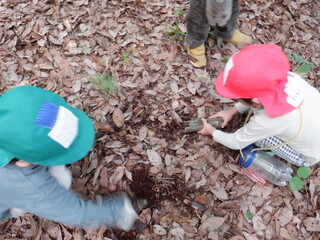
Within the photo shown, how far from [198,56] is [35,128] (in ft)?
7.49

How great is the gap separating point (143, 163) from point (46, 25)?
2166mm

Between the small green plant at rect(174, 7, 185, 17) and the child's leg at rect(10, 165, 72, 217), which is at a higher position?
the small green plant at rect(174, 7, 185, 17)

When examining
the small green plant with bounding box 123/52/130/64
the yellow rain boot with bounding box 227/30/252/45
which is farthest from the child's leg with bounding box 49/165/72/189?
the yellow rain boot with bounding box 227/30/252/45

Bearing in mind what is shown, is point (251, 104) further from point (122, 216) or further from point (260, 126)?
point (122, 216)

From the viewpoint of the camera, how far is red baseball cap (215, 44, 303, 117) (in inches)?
76.8

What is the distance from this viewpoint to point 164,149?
2.90 m

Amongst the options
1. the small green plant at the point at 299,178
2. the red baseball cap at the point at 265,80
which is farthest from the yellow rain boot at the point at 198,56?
the small green plant at the point at 299,178

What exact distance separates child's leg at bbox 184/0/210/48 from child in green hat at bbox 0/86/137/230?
68.2 inches

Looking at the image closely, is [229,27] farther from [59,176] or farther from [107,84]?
[59,176]

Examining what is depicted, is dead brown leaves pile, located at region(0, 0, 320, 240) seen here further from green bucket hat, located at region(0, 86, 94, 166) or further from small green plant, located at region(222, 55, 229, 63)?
green bucket hat, located at region(0, 86, 94, 166)

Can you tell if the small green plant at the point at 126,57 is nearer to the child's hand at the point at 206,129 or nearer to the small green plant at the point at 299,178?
the child's hand at the point at 206,129

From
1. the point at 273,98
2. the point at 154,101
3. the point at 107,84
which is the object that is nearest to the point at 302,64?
the point at 273,98

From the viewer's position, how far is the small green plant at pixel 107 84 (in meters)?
3.09

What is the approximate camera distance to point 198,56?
338 centimetres
